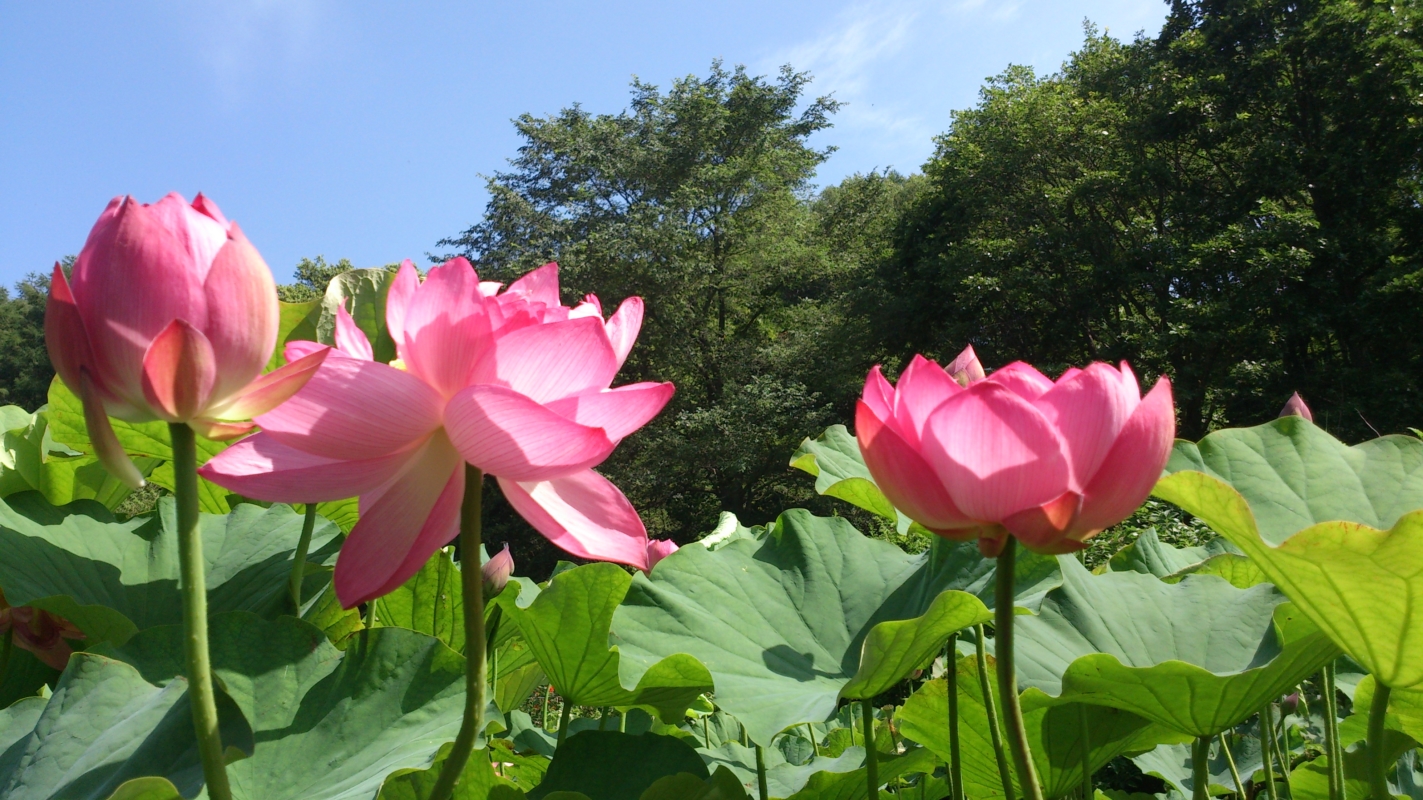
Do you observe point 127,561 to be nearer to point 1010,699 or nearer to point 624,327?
point 624,327

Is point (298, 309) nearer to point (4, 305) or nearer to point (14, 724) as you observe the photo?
point (14, 724)

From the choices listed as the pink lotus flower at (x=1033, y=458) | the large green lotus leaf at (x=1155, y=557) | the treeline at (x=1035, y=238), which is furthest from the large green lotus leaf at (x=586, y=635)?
the treeline at (x=1035, y=238)

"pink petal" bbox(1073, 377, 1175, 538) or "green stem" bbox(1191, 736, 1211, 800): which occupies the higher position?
"pink petal" bbox(1073, 377, 1175, 538)

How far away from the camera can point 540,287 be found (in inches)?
15.0

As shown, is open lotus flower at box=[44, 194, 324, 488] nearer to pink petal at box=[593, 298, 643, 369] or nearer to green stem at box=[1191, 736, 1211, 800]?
pink petal at box=[593, 298, 643, 369]

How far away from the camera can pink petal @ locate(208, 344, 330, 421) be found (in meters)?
0.25

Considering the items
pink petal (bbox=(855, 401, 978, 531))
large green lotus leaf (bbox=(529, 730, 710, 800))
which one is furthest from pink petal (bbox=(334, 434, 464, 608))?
large green lotus leaf (bbox=(529, 730, 710, 800))

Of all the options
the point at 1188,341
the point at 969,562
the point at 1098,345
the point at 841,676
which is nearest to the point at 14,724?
the point at 841,676

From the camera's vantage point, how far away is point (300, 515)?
26.5 inches

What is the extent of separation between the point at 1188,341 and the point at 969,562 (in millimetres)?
8020

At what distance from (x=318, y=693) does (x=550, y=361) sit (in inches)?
10.7

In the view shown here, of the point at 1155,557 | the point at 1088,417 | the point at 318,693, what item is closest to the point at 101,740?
the point at 318,693

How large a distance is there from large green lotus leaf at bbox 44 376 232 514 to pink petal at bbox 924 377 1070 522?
57cm

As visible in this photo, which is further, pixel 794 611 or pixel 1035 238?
pixel 1035 238
